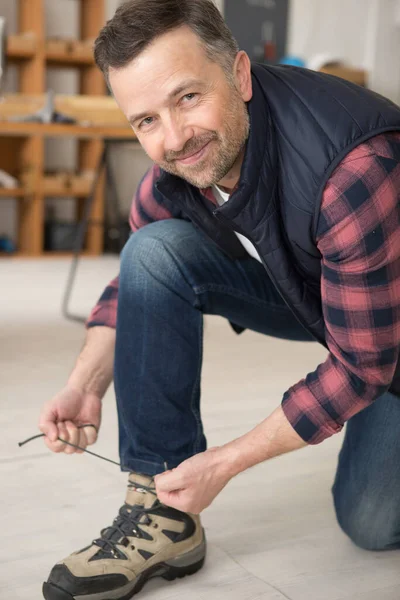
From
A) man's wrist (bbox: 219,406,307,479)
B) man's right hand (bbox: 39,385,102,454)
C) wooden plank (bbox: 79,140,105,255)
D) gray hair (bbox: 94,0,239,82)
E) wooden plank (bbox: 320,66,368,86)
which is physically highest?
gray hair (bbox: 94,0,239,82)

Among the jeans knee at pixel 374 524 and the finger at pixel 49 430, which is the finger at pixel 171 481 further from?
the jeans knee at pixel 374 524

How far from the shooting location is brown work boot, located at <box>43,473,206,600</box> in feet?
3.59

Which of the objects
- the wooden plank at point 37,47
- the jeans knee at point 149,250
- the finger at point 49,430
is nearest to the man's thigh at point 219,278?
the jeans knee at point 149,250

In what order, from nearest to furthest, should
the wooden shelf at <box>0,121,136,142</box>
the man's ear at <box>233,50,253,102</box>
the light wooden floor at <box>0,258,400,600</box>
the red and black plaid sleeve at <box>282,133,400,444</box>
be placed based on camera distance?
the red and black plaid sleeve at <box>282,133,400,444</box>
the man's ear at <box>233,50,253,102</box>
the light wooden floor at <box>0,258,400,600</box>
the wooden shelf at <box>0,121,136,142</box>

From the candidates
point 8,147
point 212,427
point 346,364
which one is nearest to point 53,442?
point 346,364

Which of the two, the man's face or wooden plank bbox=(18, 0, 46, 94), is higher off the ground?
the man's face

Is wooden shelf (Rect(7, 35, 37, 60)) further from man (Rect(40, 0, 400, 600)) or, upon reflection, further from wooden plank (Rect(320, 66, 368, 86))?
man (Rect(40, 0, 400, 600))

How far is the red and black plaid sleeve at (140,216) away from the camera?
1.31 m

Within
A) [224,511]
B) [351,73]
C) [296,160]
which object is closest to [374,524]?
[224,511]

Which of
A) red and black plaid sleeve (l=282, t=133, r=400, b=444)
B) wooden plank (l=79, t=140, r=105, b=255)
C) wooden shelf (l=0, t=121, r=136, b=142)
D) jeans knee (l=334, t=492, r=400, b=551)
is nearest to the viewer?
red and black plaid sleeve (l=282, t=133, r=400, b=444)

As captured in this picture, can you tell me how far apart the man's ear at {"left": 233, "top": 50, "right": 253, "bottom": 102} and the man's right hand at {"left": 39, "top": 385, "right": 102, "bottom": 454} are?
511 mm

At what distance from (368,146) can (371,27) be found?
5.20 metres

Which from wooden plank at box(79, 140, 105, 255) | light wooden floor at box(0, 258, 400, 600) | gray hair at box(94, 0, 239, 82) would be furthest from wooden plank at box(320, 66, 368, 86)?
gray hair at box(94, 0, 239, 82)

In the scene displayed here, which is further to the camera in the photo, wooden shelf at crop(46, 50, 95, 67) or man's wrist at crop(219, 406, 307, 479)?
wooden shelf at crop(46, 50, 95, 67)
